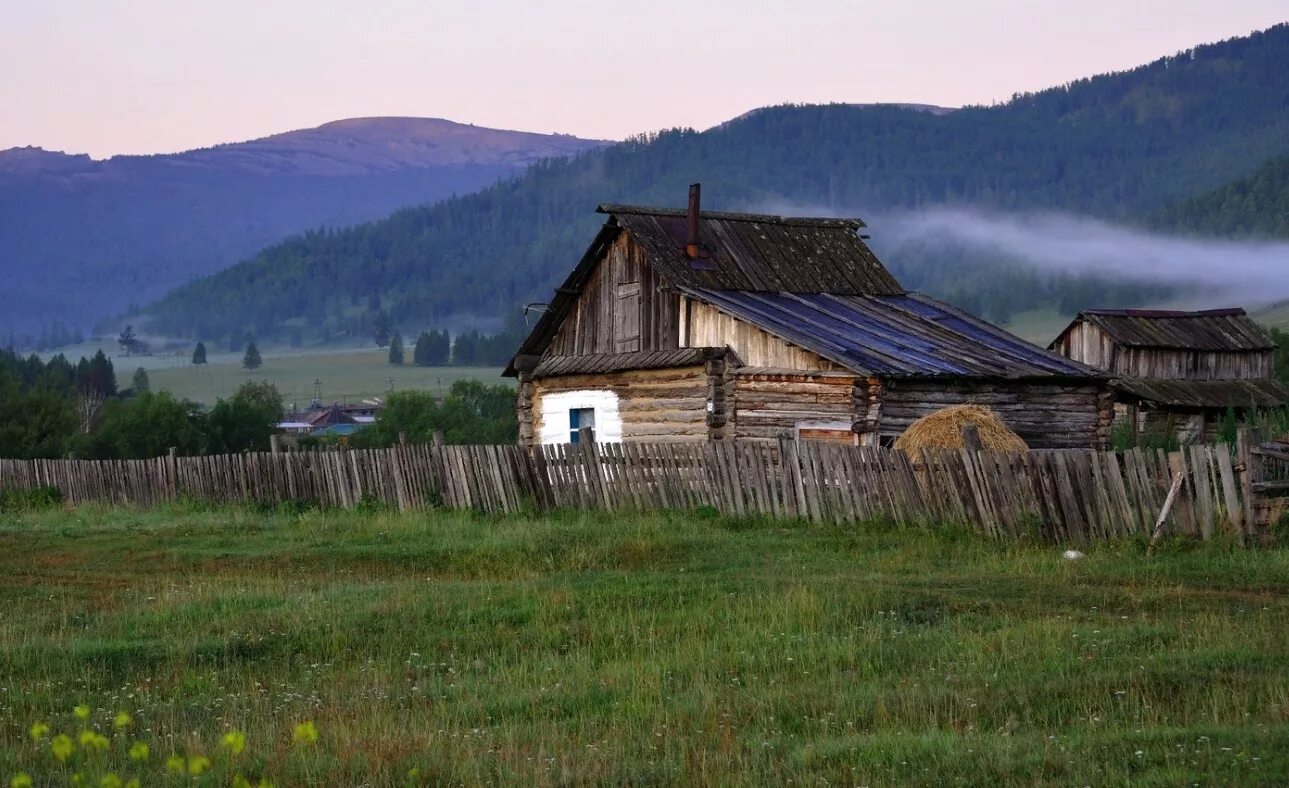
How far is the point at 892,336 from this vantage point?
100ft

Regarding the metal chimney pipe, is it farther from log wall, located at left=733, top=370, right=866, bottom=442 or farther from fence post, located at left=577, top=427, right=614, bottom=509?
fence post, located at left=577, top=427, right=614, bottom=509

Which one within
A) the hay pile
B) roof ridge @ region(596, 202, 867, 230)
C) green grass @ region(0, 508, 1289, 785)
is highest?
roof ridge @ region(596, 202, 867, 230)

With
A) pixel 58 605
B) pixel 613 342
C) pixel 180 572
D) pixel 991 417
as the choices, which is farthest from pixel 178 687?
pixel 613 342

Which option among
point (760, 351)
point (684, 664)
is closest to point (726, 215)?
point (760, 351)

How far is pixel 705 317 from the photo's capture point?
3114cm

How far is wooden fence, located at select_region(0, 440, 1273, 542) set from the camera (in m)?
17.6

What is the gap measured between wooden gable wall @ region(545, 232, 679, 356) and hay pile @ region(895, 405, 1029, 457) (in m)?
8.31

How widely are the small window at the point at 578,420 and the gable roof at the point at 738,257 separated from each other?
1719 mm

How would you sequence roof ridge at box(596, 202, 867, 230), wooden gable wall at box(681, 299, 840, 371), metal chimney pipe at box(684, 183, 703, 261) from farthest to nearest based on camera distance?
1. metal chimney pipe at box(684, 183, 703, 261)
2. roof ridge at box(596, 202, 867, 230)
3. wooden gable wall at box(681, 299, 840, 371)

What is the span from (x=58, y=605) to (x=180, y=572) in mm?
3399

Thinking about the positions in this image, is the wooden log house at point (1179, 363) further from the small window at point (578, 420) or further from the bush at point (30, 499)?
the bush at point (30, 499)

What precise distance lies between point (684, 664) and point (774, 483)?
36.1 ft

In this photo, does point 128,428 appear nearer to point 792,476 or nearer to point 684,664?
point 792,476

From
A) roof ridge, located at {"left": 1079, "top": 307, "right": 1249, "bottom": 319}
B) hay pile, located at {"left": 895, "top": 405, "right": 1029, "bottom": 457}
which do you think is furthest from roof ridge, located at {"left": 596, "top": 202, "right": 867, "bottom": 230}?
roof ridge, located at {"left": 1079, "top": 307, "right": 1249, "bottom": 319}
